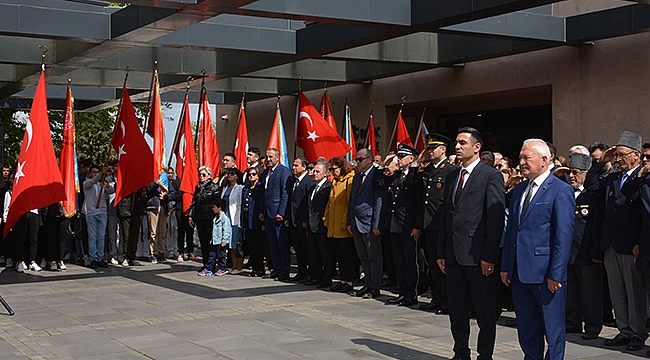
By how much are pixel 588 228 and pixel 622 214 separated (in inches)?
25.1

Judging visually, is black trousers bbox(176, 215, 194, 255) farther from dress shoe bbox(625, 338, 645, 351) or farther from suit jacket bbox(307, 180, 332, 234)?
dress shoe bbox(625, 338, 645, 351)

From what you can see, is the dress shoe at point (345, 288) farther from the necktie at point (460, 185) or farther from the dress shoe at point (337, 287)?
the necktie at point (460, 185)

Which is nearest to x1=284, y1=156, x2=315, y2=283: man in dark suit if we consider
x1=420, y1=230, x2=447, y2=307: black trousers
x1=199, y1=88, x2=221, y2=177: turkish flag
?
x1=420, y1=230, x2=447, y2=307: black trousers

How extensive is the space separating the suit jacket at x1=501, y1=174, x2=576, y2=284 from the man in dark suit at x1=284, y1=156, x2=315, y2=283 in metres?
6.80

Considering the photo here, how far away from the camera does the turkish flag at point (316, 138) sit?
14.7m

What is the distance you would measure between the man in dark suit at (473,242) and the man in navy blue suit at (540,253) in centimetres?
45

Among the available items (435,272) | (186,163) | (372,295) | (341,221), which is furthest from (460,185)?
(186,163)

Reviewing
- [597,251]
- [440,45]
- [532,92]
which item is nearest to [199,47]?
[440,45]

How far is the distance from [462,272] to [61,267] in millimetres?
10508

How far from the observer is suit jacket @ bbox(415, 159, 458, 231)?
1020 centimetres

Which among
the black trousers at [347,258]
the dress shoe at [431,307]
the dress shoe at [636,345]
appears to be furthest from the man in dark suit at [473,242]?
the black trousers at [347,258]

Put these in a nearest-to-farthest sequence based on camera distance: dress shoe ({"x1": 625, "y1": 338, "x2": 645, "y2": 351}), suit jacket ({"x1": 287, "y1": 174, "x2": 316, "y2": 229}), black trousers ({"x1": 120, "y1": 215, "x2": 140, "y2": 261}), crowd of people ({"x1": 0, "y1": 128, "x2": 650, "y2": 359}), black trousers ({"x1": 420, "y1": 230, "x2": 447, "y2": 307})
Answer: crowd of people ({"x1": 0, "y1": 128, "x2": 650, "y2": 359}), dress shoe ({"x1": 625, "y1": 338, "x2": 645, "y2": 351}), black trousers ({"x1": 420, "y1": 230, "x2": 447, "y2": 307}), suit jacket ({"x1": 287, "y1": 174, "x2": 316, "y2": 229}), black trousers ({"x1": 120, "y1": 215, "x2": 140, "y2": 261})

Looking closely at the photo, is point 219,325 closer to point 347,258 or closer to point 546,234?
point 347,258

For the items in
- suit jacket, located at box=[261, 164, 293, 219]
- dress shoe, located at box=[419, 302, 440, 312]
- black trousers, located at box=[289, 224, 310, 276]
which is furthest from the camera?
suit jacket, located at box=[261, 164, 293, 219]
